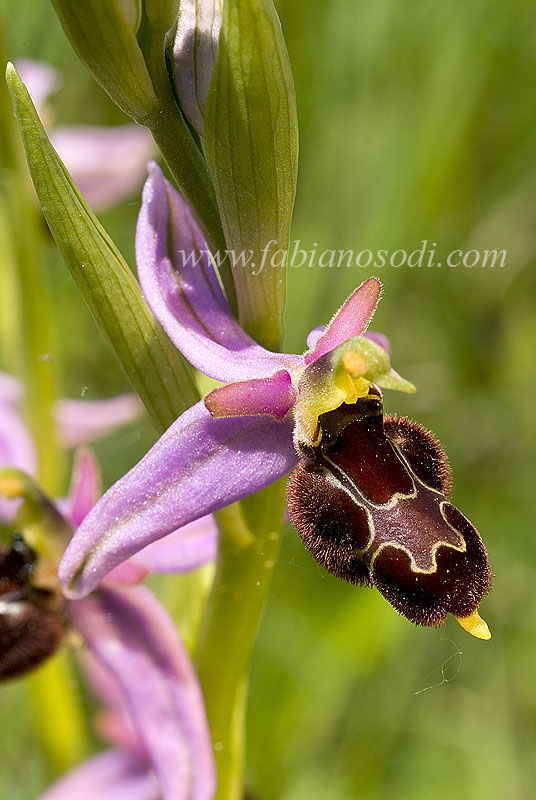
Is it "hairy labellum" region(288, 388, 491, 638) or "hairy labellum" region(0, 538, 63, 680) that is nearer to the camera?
"hairy labellum" region(288, 388, 491, 638)

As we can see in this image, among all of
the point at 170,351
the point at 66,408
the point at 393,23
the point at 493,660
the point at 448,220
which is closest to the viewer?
the point at 170,351

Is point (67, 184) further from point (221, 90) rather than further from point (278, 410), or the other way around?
point (278, 410)

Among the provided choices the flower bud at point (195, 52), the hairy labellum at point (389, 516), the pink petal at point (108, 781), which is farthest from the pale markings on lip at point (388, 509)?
the pink petal at point (108, 781)

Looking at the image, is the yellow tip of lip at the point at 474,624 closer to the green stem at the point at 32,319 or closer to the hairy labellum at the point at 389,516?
the hairy labellum at the point at 389,516

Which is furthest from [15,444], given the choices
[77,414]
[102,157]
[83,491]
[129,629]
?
[102,157]

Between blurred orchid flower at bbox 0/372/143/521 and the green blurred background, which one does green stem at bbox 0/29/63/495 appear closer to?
blurred orchid flower at bbox 0/372/143/521

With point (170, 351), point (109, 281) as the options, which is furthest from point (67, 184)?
point (170, 351)

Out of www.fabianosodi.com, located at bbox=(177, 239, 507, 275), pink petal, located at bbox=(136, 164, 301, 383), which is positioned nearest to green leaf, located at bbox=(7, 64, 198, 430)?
pink petal, located at bbox=(136, 164, 301, 383)

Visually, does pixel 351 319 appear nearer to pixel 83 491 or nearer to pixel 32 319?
pixel 83 491
